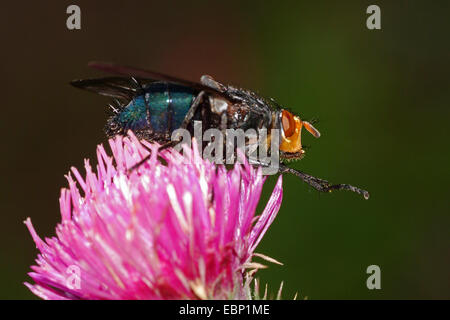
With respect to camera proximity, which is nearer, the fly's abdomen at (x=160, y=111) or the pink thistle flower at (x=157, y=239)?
the pink thistle flower at (x=157, y=239)

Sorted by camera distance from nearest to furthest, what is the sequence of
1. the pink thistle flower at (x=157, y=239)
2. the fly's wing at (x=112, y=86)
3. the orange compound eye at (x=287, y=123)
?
the pink thistle flower at (x=157, y=239) → the fly's wing at (x=112, y=86) → the orange compound eye at (x=287, y=123)

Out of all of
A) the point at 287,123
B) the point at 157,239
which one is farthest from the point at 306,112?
the point at 157,239

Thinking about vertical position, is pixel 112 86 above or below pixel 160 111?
above

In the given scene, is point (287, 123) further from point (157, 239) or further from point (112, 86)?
point (157, 239)

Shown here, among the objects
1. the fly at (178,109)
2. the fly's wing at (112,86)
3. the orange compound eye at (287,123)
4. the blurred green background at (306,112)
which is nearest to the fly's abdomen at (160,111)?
the fly at (178,109)

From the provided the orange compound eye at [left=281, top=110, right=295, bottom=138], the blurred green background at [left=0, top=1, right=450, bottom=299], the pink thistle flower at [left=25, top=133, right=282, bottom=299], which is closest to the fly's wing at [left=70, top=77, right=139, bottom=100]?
the pink thistle flower at [left=25, top=133, right=282, bottom=299]

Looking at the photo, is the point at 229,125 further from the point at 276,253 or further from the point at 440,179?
the point at 440,179

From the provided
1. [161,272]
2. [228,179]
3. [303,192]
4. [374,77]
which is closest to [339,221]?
[303,192]

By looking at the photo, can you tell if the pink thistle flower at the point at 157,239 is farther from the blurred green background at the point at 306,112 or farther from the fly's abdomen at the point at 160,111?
the blurred green background at the point at 306,112
